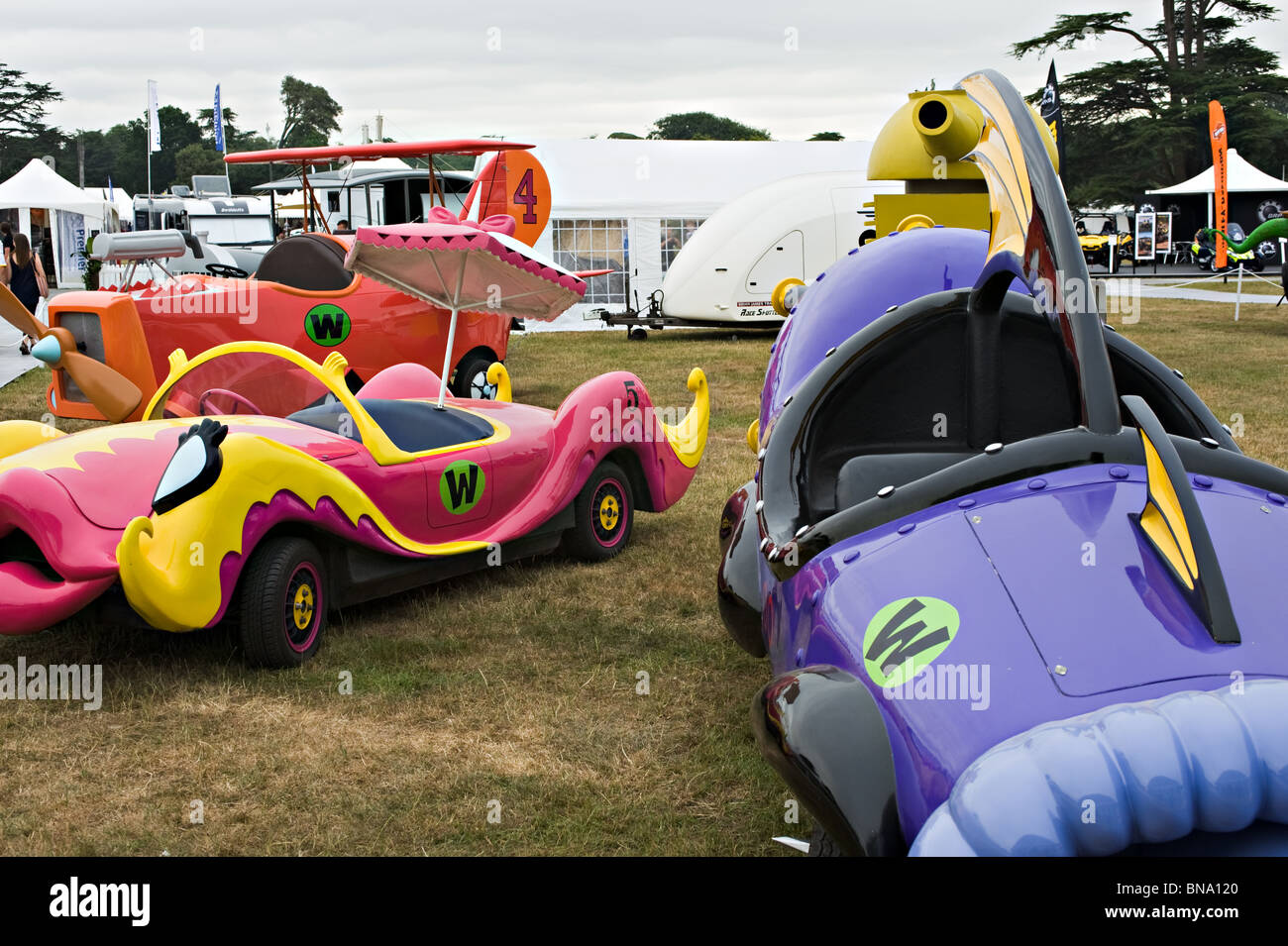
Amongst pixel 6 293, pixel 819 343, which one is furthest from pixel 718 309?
pixel 819 343

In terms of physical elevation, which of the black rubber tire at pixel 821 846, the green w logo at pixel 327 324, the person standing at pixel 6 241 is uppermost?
the person standing at pixel 6 241

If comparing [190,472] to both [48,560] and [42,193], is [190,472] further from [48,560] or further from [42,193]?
[42,193]

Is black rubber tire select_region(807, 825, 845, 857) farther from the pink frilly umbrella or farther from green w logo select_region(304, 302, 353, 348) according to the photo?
green w logo select_region(304, 302, 353, 348)

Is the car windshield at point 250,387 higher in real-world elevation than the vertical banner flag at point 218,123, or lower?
lower

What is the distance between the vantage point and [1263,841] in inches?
72.7

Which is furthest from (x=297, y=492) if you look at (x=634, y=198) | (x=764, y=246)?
(x=634, y=198)

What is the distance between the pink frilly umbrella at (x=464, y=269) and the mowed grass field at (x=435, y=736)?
1406mm

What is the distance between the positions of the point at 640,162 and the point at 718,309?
4478 mm

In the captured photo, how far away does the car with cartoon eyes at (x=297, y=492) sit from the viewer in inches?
172

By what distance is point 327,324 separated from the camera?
34.3 feet

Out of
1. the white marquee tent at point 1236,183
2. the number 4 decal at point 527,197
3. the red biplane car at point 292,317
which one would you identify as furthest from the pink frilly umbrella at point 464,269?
the white marquee tent at point 1236,183

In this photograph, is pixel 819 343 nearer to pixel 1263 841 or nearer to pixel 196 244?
pixel 1263 841

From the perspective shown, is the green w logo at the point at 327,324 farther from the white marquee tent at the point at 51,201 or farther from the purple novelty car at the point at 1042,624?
the white marquee tent at the point at 51,201
